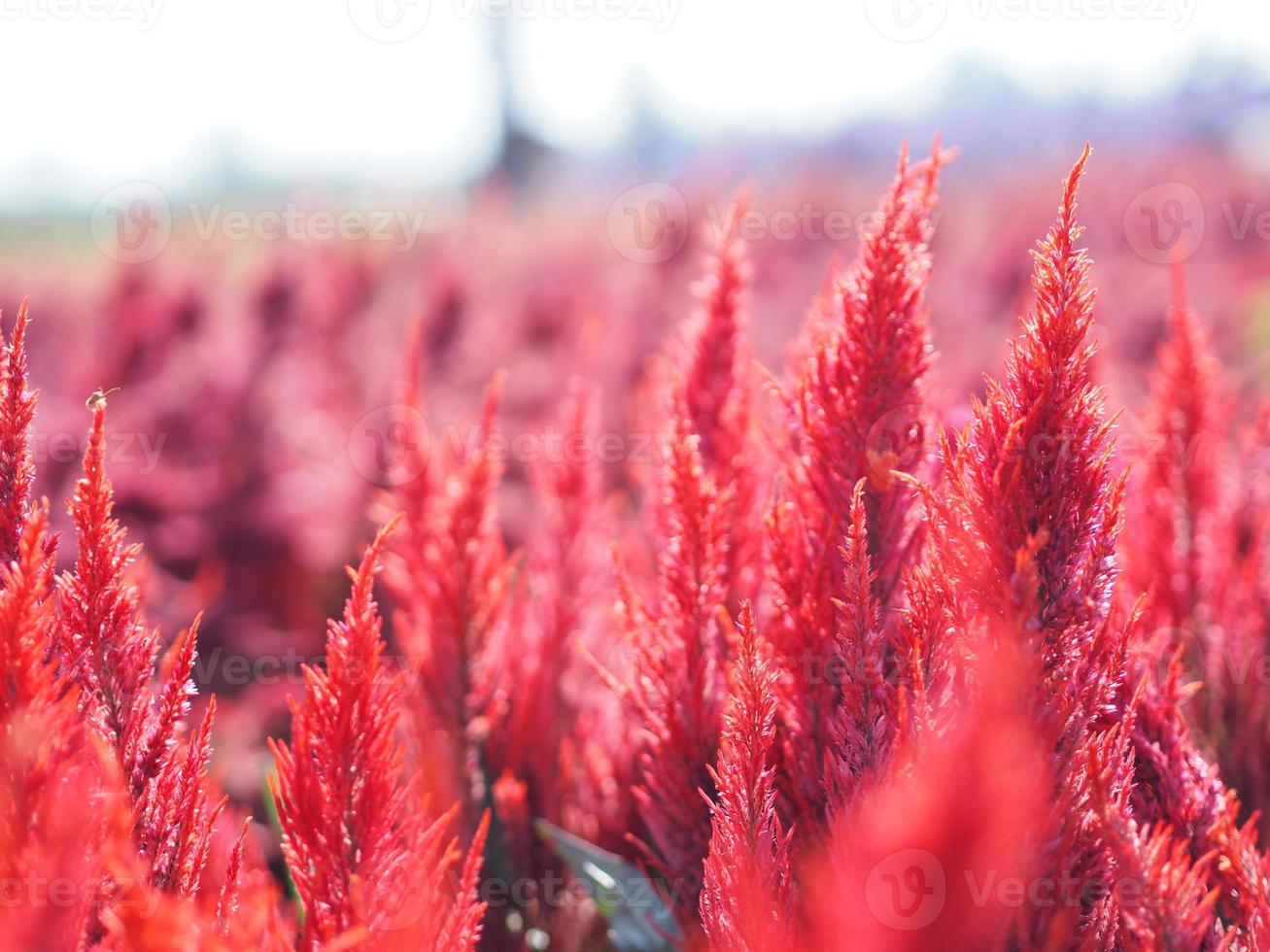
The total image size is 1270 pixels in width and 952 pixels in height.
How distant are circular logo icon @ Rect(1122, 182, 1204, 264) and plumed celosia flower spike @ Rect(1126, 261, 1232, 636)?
3811 mm

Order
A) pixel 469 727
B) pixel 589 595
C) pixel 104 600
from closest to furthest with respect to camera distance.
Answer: pixel 104 600 → pixel 469 727 → pixel 589 595

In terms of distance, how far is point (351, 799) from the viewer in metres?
0.79

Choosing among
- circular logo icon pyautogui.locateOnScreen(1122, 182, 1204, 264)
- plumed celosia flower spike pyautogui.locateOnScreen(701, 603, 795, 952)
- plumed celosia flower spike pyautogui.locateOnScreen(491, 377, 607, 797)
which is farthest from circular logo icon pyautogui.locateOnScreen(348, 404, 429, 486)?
circular logo icon pyautogui.locateOnScreen(1122, 182, 1204, 264)

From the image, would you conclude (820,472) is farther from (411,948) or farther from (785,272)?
(785,272)

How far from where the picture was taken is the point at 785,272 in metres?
5.95

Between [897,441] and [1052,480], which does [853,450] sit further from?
[1052,480]

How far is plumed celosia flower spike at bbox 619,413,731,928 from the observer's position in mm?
949

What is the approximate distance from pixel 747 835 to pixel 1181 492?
1077 millimetres

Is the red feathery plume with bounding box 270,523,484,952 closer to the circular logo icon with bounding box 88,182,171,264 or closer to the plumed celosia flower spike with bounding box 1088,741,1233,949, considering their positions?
the plumed celosia flower spike with bounding box 1088,741,1233,949

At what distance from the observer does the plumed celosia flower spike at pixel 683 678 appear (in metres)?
→ 0.95

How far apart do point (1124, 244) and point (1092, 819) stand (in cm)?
526

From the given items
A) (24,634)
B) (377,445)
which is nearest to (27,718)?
(24,634)

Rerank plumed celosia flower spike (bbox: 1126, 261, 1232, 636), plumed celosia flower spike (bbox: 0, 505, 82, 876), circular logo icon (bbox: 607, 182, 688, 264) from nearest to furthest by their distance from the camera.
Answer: plumed celosia flower spike (bbox: 0, 505, 82, 876) → plumed celosia flower spike (bbox: 1126, 261, 1232, 636) → circular logo icon (bbox: 607, 182, 688, 264)

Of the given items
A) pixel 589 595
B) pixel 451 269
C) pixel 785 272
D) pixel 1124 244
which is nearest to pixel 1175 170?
pixel 1124 244
